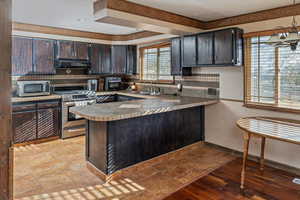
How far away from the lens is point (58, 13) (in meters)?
3.75

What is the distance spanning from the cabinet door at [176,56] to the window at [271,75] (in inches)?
50.2

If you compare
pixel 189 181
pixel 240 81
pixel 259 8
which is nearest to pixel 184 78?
pixel 240 81

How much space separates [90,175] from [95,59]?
10.8 feet

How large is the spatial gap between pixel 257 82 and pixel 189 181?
1.99m

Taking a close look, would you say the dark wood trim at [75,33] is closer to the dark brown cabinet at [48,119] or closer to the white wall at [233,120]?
the dark brown cabinet at [48,119]

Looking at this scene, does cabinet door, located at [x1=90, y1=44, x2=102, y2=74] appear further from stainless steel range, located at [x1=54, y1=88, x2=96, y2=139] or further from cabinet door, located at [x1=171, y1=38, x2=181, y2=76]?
cabinet door, located at [x1=171, y1=38, x2=181, y2=76]

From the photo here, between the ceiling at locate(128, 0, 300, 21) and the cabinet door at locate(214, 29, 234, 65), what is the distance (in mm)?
330

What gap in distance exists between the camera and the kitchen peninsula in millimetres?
2839

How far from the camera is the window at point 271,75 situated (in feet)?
10.4

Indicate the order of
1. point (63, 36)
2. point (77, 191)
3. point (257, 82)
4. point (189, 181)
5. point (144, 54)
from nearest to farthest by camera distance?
point (77, 191), point (189, 181), point (257, 82), point (63, 36), point (144, 54)

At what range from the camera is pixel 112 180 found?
9.58ft

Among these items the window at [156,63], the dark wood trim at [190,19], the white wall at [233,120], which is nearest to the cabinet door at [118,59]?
the window at [156,63]

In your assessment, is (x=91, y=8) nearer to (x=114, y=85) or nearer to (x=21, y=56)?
(x=21, y=56)

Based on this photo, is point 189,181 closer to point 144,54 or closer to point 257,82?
point 257,82
